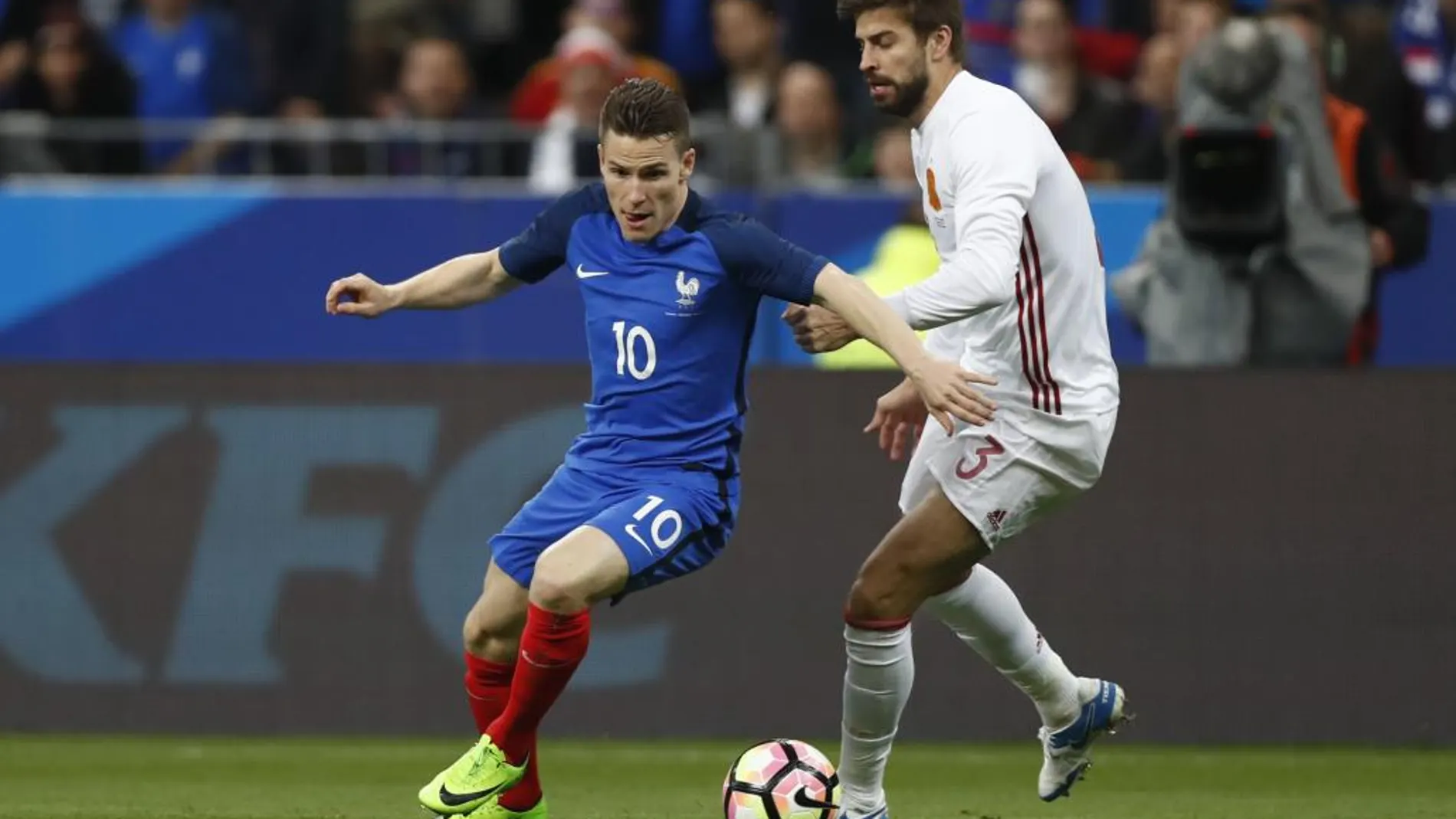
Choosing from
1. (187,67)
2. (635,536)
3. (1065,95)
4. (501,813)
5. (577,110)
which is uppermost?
(635,536)

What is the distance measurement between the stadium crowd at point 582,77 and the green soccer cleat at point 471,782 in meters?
5.55

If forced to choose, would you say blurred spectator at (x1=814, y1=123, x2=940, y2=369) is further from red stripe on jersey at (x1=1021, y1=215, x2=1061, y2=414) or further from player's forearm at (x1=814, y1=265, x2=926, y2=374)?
player's forearm at (x1=814, y1=265, x2=926, y2=374)

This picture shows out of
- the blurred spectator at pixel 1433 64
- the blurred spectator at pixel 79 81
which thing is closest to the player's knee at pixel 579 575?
the blurred spectator at pixel 79 81

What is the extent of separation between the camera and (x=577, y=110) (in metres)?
12.7

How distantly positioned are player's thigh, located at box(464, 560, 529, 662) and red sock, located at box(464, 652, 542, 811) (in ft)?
0.10

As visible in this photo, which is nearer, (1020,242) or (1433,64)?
(1020,242)

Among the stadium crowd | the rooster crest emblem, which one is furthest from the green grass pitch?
the stadium crowd

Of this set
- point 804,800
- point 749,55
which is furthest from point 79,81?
point 804,800

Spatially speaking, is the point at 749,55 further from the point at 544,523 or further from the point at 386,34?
the point at 544,523

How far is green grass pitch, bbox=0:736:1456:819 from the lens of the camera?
26.2 feet

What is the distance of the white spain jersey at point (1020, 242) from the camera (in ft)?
22.0

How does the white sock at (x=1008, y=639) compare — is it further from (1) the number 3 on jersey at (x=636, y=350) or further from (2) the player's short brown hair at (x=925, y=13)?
(2) the player's short brown hair at (x=925, y=13)

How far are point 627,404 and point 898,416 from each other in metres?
0.99

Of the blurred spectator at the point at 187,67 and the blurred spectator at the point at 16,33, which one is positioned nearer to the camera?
the blurred spectator at the point at 187,67
